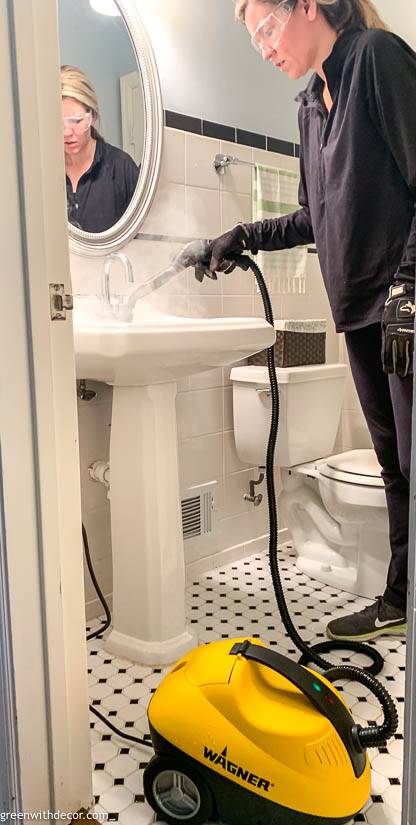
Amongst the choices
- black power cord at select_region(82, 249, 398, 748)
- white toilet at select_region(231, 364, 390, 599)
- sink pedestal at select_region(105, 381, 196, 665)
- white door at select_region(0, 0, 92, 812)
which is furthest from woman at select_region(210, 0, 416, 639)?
white door at select_region(0, 0, 92, 812)

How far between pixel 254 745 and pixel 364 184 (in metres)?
1.15

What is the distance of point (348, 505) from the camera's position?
1.86 m

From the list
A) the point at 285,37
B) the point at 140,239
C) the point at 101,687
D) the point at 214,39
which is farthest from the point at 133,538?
the point at 214,39

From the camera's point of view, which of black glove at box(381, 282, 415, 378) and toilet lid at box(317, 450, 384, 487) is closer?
black glove at box(381, 282, 415, 378)

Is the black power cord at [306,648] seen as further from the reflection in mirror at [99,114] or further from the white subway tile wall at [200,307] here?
the reflection in mirror at [99,114]

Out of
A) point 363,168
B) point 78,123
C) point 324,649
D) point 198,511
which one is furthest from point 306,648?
point 78,123

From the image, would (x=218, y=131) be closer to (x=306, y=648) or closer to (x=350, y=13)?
(x=350, y=13)

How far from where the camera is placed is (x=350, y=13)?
1509mm

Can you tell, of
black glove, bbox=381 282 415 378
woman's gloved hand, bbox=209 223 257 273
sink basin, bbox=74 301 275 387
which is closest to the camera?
black glove, bbox=381 282 415 378

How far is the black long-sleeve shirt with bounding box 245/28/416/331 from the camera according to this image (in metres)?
1.35

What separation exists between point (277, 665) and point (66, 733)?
35 cm

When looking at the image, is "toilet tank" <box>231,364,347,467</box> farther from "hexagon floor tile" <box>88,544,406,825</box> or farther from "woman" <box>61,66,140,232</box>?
"woman" <box>61,66,140,232</box>

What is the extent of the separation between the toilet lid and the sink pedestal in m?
0.54

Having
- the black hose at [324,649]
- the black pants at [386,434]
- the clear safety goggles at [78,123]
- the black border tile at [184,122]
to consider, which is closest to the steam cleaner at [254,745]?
the black hose at [324,649]
